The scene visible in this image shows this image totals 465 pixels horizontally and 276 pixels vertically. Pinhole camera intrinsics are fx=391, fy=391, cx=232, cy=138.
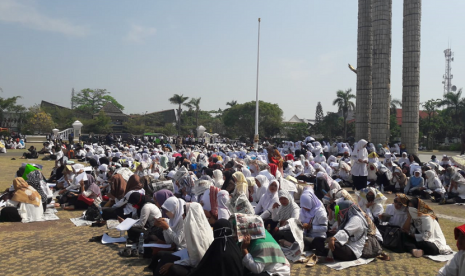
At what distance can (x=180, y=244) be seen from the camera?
15.1ft

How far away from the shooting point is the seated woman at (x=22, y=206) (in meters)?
6.57

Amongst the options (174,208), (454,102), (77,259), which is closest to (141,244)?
(174,208)

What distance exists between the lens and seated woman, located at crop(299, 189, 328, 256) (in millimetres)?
5103

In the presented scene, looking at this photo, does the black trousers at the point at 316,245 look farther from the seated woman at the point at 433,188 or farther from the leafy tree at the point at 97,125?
the leafy tree at the point at 97,125

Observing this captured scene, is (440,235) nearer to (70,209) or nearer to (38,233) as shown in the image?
(38,233)

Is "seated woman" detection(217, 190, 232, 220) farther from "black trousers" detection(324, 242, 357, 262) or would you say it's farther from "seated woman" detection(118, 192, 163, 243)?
"black trousers" detection(324, 242, 357, 262)

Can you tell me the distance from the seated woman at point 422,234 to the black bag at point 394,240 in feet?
0.25

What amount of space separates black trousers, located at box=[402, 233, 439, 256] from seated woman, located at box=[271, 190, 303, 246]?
151cm

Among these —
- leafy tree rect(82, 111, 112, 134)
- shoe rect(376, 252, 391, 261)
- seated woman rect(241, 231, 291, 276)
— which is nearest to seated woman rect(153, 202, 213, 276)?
seated woman rect(241, 231, 291, 276)

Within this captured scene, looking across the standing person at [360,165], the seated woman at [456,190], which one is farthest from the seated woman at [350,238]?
the standing person at [360,165]

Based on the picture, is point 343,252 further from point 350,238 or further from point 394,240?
point 394,240

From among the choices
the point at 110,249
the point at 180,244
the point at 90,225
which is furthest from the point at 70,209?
the point at 180,244

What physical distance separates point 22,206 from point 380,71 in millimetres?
18457

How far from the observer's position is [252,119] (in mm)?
43094
